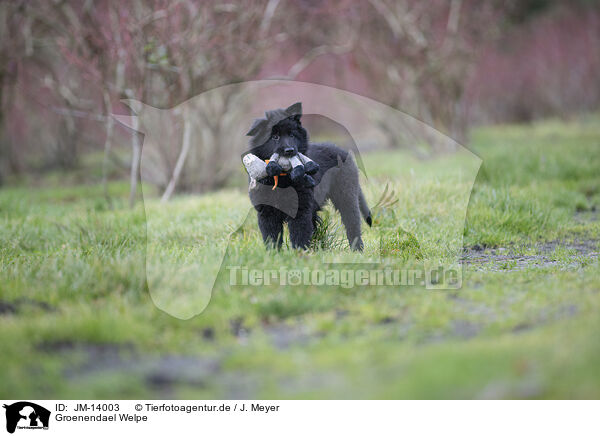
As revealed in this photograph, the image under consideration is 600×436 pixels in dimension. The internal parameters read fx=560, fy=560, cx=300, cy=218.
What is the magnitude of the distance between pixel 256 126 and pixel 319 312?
128 centimetres

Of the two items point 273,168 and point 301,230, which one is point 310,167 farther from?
point 301,230

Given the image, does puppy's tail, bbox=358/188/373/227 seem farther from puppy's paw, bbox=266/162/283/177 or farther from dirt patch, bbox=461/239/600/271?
puppy's paw, bbox=266/162/283/177

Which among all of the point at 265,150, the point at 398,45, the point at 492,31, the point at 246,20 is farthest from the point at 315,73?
the point at 265,150

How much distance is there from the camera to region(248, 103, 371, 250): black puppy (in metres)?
3.71

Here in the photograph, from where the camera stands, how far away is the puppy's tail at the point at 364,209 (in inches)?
175

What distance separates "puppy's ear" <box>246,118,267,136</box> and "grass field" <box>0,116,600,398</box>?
84 cm

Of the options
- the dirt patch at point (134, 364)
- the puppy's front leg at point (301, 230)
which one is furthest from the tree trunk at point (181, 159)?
the dirt patch at point (134, 364)

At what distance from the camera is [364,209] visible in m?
4.50

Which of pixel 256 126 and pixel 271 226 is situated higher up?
pixel 256 126

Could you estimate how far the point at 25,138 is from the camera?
12.9 m

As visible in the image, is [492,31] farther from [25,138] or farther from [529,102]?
[25,138]

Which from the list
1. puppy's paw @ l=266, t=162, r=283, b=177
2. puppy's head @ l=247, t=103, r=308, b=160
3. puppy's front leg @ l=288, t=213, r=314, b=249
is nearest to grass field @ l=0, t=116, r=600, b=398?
puppy's front leg @ l=288, t=213, r=314, b=249
